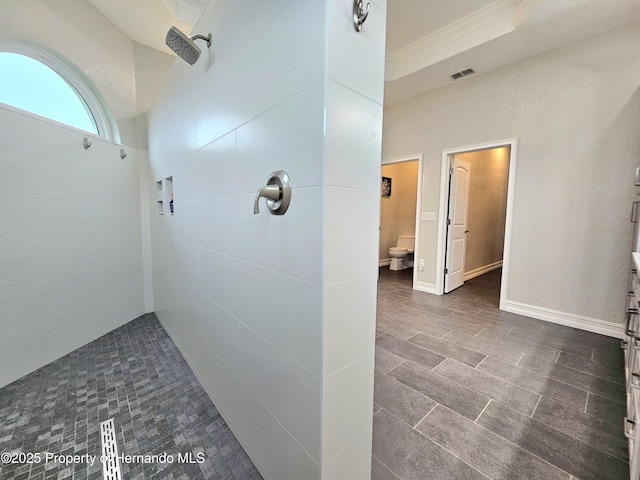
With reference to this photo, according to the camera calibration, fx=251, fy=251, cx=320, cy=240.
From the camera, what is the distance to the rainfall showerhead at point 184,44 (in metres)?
1.25

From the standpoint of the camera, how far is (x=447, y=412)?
1417 millimetres

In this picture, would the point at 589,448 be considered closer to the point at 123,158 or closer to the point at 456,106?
the point at 456,106

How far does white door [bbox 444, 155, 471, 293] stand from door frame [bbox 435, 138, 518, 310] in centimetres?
7

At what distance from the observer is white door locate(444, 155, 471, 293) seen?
11.3 ft

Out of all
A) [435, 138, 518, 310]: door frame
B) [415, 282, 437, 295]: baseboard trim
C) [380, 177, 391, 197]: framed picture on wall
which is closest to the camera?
[435, 138, 518, 310]: door frame

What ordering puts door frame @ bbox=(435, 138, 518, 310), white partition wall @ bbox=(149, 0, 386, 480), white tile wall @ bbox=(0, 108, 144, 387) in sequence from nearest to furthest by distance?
white partition wall @ bbox=(149, 0, 386, 480) → white tile wall @ bbox=(0, 108, 144, 387) → door frame @ bbox=(435, 138, 518, 310)

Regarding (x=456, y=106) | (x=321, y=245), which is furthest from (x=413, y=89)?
(x=321, y=245)

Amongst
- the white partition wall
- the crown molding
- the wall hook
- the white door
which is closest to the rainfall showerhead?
the white partition wall

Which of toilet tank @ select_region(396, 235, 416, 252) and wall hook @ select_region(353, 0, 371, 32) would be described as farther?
toilet tank @ select_region(396, 235, 416, 252)

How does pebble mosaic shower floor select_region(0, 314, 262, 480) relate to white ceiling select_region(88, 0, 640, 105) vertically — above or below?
below

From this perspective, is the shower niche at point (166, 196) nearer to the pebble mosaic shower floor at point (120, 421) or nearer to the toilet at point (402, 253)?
the pebble mosaic shower floor at point (120, 421)

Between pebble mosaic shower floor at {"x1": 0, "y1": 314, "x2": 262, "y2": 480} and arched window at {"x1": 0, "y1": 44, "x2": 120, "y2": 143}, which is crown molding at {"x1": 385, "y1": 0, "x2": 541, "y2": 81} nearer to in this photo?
arched window at {"x1": 0, "y1": 44, "x2": 120, "y2": 143}

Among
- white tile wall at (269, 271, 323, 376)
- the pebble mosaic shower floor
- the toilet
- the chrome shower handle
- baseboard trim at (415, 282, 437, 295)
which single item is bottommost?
the pebble mosaic shower floor

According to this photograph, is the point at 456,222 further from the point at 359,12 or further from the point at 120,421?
the point at 120,421
